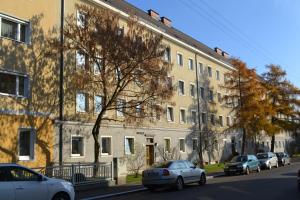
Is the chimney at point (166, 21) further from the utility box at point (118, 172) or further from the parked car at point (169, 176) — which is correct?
the parked car at point (169, 176)

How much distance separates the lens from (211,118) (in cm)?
4947

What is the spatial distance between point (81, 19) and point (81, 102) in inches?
218

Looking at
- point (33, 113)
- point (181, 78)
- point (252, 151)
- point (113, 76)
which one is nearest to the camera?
point (33, 113)

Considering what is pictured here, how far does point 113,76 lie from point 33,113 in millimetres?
5158

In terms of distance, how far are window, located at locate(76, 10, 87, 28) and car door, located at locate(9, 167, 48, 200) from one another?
14.7 metres

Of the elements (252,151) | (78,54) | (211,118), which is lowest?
(252,151)

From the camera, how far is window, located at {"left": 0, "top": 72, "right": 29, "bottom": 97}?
72.8ft

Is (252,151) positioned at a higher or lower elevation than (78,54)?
lower

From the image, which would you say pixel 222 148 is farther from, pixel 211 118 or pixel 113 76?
pixel 113 76

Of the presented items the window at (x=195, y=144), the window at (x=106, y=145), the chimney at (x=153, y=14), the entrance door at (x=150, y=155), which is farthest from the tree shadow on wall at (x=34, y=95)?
the chimney at (x=153, y=14)

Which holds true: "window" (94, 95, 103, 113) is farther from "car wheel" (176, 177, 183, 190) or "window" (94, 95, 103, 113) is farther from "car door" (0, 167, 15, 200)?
"car door" (0, 167, 15, 200)

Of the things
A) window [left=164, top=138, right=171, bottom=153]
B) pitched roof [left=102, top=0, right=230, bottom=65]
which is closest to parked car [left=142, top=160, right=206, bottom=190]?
pitched roof [left=102, top=0, right=230, bottom=65]

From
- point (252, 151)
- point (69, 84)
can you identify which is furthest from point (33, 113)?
point (252, 151)

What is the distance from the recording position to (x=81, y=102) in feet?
91.9
